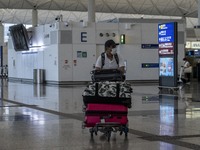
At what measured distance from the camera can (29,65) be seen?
3672cm

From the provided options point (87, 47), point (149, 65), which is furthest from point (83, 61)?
point (149, 65)

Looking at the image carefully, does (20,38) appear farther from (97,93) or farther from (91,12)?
(97,93)

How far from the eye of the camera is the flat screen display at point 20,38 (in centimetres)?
3559

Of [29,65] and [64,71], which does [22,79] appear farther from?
[64,71]

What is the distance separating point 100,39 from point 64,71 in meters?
3.44

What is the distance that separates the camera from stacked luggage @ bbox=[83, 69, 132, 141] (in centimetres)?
826

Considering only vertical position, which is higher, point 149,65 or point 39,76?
point 149,65

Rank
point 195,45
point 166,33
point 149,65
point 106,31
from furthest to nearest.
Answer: point 195,45 → point 149,65 → point 106,31 → point 166,33

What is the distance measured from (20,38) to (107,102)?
29.1 meters

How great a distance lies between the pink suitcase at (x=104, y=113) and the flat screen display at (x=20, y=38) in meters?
27.9

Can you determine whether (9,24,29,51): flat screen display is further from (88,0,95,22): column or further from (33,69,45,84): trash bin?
(88,0,95,22): column

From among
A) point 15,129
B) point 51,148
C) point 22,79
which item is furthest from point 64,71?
point 51,148

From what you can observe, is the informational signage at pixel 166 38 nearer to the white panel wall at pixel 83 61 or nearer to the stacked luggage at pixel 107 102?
the white panel wall at pixel 83 61

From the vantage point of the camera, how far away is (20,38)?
119 feet
